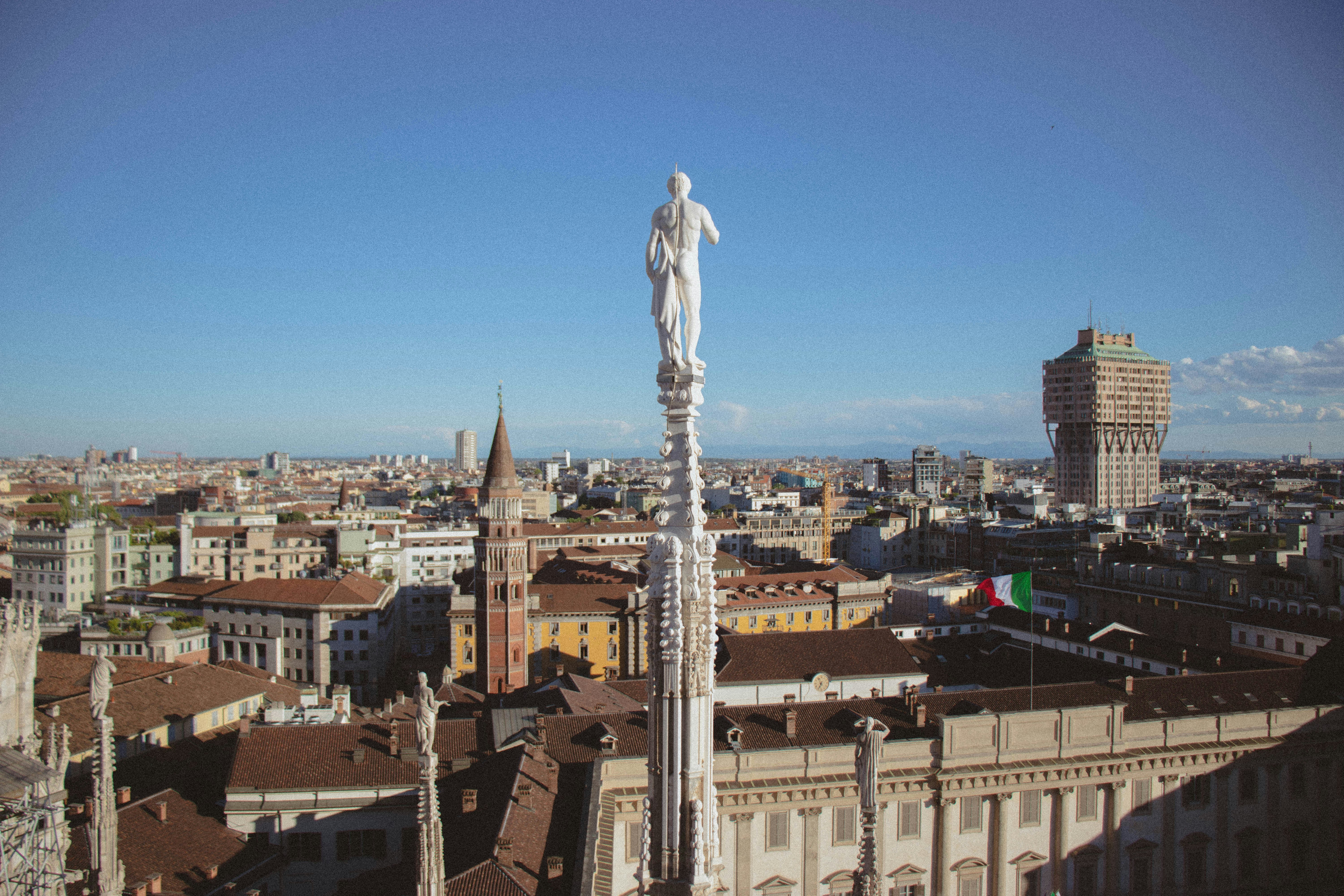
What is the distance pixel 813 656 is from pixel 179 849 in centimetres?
2561

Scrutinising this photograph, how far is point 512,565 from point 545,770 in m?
28.5

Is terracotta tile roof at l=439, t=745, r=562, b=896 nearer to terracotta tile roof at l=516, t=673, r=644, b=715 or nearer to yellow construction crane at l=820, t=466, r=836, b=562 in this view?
terracotta tile roof at l=516, t=673, r=644, b=715

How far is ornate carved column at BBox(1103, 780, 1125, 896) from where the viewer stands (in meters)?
27.9

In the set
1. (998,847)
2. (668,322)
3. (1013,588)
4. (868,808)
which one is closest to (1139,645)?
(1013,588)

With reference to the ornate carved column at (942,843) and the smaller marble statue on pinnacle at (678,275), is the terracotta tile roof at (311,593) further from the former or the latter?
the smaller marble statue on pinnacle at (678,275)

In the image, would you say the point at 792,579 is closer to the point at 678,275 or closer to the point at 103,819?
the point at 103,819

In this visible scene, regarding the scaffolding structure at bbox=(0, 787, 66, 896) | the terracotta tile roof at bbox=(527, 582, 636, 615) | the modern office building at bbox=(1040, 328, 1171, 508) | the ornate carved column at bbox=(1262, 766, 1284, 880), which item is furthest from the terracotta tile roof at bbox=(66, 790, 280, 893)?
the modern office building at bbox=(1040, 328, 1171, 508)

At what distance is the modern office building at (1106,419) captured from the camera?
150375 mm

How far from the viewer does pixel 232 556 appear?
7450 cm

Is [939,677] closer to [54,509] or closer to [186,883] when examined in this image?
[186,883]

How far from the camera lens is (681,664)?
5805 mm

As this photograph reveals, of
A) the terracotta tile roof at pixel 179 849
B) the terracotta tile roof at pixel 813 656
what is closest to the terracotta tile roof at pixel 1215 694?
the terracotta tile roof at pixel 813 656

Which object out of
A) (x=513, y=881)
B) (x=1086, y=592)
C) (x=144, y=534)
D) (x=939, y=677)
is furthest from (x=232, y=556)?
(x=513, y=881)

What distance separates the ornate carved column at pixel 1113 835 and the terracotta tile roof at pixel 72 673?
30.0 meters
